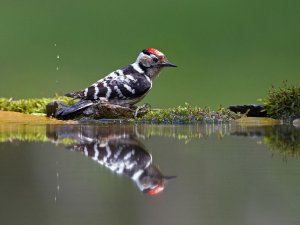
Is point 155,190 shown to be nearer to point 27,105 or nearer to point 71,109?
point 71,109

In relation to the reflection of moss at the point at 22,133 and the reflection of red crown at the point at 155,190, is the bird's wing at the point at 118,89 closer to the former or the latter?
the reflection of moss at the point at 22,133

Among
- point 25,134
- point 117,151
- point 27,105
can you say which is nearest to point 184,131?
point 25,134

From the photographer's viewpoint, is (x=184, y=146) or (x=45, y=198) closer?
(x=45, y=198)

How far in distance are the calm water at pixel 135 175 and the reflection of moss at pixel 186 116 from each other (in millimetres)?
2460

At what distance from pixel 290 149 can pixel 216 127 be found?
3.90 metres

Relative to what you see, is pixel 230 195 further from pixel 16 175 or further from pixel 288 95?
pixel 288 95

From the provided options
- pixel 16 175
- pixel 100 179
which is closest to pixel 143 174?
pixel 100 179

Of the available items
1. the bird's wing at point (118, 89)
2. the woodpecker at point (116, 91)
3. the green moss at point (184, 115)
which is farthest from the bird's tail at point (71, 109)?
the green moss at point (184, 115)

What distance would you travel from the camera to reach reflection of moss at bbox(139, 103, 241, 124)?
12.2 m

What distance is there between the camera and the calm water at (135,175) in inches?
150

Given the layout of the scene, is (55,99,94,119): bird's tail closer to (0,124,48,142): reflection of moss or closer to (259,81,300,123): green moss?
(0,124,48,142): reflection of moss

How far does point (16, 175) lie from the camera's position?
5477 millimetres

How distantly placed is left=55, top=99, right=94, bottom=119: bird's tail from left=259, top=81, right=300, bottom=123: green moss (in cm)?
354

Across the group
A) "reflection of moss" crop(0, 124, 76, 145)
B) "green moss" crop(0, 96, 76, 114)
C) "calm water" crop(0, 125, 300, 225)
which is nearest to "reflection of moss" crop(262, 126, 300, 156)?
"calm water" crop(0, 125, 300, 225)
